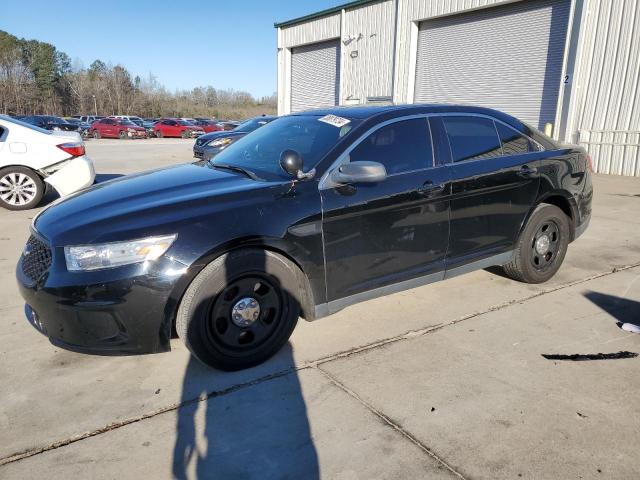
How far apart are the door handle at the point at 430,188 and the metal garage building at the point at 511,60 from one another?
11601 millimetres

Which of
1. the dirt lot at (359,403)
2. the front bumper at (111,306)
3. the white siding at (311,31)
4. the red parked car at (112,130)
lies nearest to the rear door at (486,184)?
the dirt lot at (359,403)

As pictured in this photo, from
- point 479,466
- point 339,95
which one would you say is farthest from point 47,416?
point 339,95

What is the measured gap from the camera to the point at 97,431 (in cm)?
250

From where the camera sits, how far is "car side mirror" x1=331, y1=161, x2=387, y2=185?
311 centimetres

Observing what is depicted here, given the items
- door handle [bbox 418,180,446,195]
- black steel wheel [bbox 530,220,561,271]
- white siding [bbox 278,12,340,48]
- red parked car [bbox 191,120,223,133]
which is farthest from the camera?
red parked car [bbox 191,120,223,133]

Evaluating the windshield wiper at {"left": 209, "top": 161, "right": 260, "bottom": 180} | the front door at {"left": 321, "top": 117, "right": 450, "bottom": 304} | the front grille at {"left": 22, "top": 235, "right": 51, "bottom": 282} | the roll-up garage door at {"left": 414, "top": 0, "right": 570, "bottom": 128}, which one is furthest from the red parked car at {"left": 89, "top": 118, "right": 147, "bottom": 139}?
the front door at {"left": 321, "top": 117, "right": 450, "bottom": 304}

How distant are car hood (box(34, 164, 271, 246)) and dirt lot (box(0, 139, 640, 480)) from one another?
924 millimetres

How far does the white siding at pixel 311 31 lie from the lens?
21578 mm

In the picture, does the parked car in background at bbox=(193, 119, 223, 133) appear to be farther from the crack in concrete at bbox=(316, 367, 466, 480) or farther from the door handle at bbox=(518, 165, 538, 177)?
the crack in concrete at bbox=(316, 367, 466, 480)

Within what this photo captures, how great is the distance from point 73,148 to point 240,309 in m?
6.48

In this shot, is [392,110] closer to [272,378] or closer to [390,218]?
[390,218]

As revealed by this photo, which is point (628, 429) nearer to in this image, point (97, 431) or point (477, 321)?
point (477, 321)

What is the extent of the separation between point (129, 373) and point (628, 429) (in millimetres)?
2838

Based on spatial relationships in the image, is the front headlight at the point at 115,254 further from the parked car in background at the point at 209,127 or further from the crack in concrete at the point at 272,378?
the parked car in background at the point at 209,127
